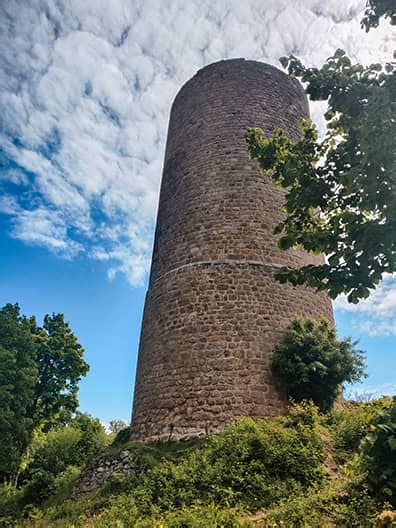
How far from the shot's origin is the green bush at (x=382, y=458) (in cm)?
485

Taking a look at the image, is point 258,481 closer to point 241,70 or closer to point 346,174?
point 346,174

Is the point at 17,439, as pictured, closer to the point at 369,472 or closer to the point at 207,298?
the point at 207,298

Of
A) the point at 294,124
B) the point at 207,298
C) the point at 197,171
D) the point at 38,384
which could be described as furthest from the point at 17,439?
the point at 294,124

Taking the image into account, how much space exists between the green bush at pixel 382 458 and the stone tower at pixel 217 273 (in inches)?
172

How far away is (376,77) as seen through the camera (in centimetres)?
592

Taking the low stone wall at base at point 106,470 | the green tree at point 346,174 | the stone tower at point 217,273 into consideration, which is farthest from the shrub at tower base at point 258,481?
the green tree at point 346,174

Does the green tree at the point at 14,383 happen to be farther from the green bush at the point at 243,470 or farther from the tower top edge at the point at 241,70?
the tower top edge at the point at 241,70

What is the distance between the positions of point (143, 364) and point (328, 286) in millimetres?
7072

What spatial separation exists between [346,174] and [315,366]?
5291 millimetres

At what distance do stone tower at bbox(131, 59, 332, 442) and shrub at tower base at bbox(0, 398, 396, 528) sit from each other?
1.01m

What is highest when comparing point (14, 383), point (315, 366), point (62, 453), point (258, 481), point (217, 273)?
point (217, 273)

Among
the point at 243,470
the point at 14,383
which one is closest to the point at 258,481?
the point at 243,470

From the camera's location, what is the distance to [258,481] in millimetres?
6520

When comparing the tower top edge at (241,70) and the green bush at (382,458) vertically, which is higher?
the tower top edge at (241,70)
